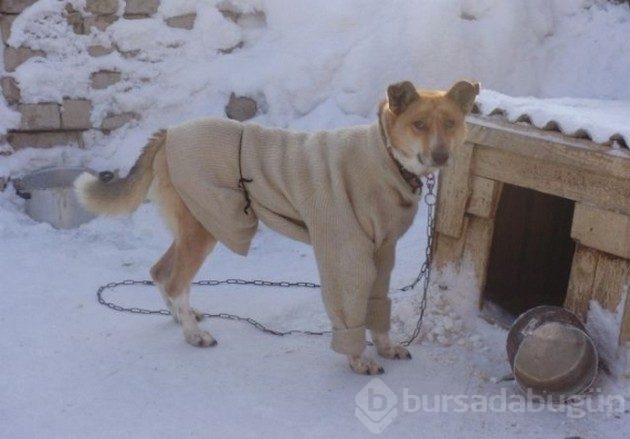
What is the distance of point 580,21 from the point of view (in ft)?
22.6

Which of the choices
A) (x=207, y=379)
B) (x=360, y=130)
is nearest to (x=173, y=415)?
(x=207, y=379)

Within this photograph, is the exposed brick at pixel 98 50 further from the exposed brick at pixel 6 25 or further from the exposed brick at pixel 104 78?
the exposed brick at pixel 6 25

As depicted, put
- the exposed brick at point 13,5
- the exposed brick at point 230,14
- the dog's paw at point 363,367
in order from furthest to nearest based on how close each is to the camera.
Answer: the exposed brick at point 230,14 < the exposed brick at point 13,5 < the dog's paw at point 363,367

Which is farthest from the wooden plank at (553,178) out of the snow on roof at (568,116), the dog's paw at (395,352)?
the dog's paw at (395,352)

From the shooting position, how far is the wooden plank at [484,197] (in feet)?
13.6

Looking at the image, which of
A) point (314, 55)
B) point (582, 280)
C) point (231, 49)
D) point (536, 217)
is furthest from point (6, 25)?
point (582, 280)

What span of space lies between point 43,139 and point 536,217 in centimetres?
390

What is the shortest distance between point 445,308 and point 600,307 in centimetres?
94

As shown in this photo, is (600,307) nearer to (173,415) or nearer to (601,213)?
(601,213)

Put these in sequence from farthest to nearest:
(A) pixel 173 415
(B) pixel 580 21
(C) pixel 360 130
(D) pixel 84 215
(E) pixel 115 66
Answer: (B) pixel 580 21 < (E) pixel 115 66 < (D) pixel 84 215 < (C) pixel 360 130 < (A) pixel 173 415

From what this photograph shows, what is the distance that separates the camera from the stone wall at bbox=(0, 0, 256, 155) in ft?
20.4

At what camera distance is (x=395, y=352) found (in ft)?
13.5

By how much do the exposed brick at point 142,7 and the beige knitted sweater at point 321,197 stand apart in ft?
9.41

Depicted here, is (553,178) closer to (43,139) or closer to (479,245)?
(479,245)
